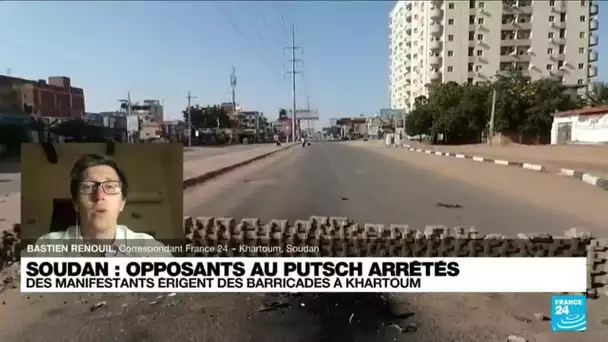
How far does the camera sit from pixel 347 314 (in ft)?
12.1

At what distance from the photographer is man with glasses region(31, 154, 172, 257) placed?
338cm

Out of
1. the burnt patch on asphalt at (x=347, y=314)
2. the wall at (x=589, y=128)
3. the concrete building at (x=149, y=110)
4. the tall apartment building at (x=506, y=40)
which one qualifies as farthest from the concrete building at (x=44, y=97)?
the tall apartment building at (x=506, y=40)

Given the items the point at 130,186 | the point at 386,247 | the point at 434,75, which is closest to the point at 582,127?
the point at 386,247

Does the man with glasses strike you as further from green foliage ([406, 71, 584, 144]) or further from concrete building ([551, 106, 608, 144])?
green foliage ([406, 71, 584, 144])

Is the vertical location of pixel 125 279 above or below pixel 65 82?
below

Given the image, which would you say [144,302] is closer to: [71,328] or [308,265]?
[71,328]


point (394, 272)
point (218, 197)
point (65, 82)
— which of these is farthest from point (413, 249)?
point (218, 197)

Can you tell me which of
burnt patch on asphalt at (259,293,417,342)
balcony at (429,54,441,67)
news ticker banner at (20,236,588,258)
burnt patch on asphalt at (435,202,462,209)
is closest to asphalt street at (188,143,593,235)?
burnt patch on asphalt at (435,202,462,209)

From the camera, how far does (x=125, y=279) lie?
343 cm

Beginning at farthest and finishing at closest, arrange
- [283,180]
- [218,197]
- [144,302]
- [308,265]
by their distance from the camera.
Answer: [283,180], [218,197], [144,302], [308,265]

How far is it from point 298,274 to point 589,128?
1173 inches

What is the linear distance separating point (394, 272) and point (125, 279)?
179cm

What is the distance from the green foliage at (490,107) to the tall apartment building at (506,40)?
21275 millimetres

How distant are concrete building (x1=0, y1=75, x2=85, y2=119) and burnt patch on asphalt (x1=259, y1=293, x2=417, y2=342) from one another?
2.30 meters
